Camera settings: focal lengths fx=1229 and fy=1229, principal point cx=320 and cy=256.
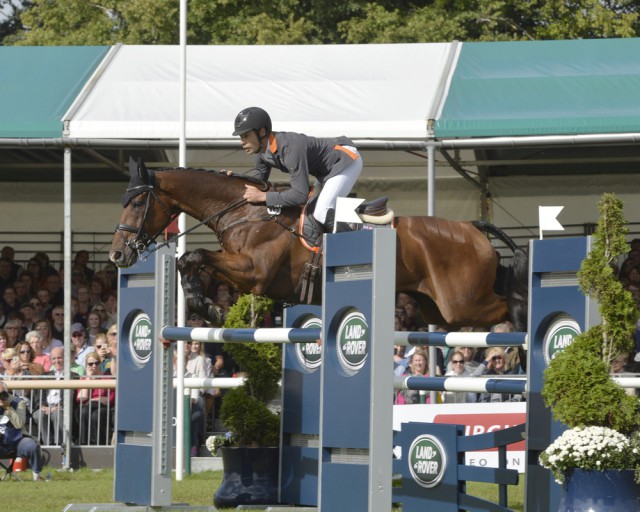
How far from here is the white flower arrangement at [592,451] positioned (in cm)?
477

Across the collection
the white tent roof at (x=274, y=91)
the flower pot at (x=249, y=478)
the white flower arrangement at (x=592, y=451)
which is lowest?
the flower pot at (x=249, y=478)

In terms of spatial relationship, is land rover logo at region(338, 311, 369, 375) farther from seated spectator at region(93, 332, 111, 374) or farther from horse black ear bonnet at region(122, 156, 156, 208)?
seated spectator at region(93, 332, 111, 374)

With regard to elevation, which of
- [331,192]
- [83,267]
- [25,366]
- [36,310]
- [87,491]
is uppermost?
[331,192]

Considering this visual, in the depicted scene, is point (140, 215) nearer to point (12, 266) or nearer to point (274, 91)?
point (274, 91)

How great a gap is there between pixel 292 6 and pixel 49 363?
12.0 meters

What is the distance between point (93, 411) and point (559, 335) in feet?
20.1

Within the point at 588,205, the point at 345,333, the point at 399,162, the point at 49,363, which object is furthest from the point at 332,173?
the point at 588,205

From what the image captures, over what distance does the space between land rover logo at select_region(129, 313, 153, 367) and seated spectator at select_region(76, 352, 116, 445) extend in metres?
3.77

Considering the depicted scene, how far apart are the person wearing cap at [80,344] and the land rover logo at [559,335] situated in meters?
6.63

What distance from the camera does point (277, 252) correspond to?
23.6ft

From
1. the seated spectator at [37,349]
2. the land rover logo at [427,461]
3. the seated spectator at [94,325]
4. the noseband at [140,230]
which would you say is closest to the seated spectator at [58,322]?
the seated spectator at [94,325]

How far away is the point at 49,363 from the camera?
440 inches

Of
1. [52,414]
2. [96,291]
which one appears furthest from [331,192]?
[96,291]

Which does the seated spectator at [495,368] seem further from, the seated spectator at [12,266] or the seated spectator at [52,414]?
the seated spectator at [12,266]
